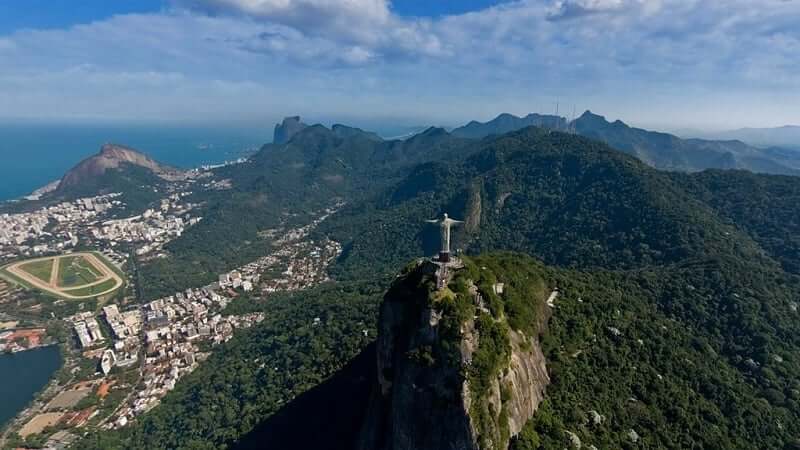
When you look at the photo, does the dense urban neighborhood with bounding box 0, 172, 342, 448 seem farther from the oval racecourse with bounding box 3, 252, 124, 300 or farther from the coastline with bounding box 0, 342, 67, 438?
the oval racecourse with bounding box 3, 252, 124, 300

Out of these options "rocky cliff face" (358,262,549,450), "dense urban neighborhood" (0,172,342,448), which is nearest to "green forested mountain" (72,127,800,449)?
"rocky cliff face" (358,262,549,450)

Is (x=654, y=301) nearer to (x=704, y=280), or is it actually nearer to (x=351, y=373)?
(x=704, y=280)

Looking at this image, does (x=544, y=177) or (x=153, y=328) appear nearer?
(x=153, y=328)

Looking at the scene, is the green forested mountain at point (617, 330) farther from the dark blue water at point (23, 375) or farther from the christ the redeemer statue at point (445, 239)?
the dark blue water at point (23, 375)

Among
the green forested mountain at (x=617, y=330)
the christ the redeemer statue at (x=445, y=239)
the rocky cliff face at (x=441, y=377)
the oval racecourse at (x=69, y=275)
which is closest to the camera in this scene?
the rocky cliff face at (x=441, y=377)

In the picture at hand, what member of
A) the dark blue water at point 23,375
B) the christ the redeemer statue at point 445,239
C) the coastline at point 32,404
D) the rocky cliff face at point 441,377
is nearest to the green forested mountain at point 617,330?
the rocky cliff face at point 441,377

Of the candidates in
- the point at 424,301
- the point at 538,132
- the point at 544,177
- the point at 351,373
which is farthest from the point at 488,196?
the point at 424,301
